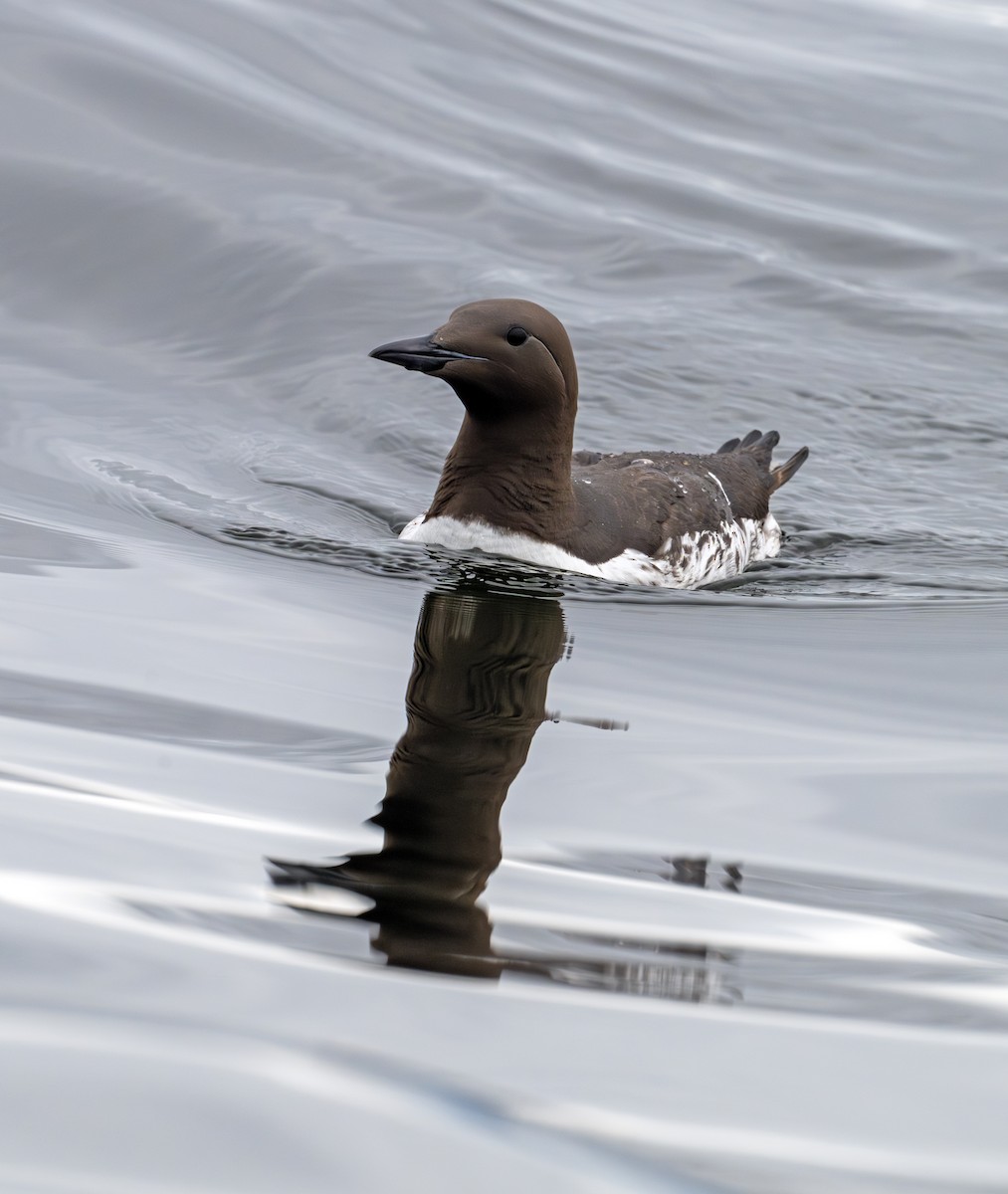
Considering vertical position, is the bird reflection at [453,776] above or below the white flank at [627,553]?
below

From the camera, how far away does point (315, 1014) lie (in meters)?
A: 3.12

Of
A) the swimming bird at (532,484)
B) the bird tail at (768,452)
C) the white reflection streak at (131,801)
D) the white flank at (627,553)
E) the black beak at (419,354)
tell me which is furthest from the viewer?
the bird tail at (768,452)

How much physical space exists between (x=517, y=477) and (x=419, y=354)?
0.83 metres

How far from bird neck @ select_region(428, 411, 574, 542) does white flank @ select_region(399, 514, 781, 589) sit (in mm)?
53

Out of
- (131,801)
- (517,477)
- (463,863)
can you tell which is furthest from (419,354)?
(463,863)

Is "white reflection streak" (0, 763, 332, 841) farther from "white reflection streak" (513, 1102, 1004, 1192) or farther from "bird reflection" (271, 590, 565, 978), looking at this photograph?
"white reflection streak" (513, 1102, 1004, 1192)

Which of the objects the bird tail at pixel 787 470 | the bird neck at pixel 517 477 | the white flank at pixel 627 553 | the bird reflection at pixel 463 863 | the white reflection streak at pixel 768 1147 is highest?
the bird tail at pixel 787 470

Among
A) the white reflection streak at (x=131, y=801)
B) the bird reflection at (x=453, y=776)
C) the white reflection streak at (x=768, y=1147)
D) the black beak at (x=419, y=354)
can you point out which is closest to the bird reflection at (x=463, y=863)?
the bird reflection at (x=453, y=776)

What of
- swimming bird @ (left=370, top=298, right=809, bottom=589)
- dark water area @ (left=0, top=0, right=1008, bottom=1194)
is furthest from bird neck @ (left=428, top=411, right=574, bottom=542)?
dark water area @ (left=0, top=0, right=1008, bottom=1194)

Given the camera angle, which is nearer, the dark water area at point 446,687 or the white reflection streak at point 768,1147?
the white reflection streak at point 768,1147

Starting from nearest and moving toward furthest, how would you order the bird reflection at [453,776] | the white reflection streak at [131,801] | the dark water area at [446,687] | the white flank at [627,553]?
the dark water area at [446,687] < the bird reflection at [453,776] < the white reflection streak at [131,801] < the white flank at [627,553]

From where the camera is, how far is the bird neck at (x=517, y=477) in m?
7.35

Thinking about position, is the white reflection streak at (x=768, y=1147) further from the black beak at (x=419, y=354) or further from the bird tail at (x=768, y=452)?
the bird tail at (x=768, y=452)

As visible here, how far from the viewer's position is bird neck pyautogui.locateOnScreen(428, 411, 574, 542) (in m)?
7.35
